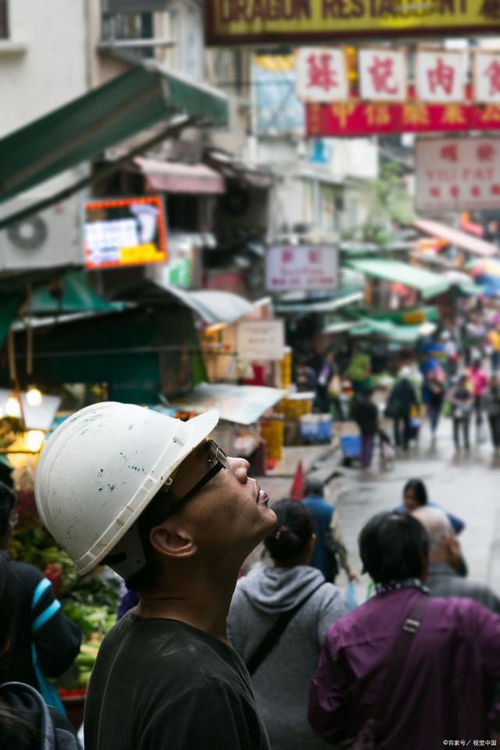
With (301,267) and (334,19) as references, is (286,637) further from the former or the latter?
(301,267)

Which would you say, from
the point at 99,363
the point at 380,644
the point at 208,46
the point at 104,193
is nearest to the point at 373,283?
the point at 104,193

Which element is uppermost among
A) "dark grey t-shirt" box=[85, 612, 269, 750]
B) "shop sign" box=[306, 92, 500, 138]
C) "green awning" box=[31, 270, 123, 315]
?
"shop sign" box=[306, 92, 500, 138]

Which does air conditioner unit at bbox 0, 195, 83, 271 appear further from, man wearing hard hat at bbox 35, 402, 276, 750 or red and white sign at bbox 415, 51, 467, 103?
man wearing hard hat at bbox 35, 402, 276, 750

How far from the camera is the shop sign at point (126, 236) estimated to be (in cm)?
1603

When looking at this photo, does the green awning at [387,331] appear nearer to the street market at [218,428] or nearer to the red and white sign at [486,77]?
the street market at [218,428]

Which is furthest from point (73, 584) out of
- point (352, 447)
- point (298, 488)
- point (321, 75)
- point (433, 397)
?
point (433, 397)

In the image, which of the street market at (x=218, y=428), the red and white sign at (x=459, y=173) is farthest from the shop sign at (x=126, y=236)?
the red and white sign at (x=459, y=173)

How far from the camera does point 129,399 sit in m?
10.1

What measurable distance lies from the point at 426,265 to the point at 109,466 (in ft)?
152

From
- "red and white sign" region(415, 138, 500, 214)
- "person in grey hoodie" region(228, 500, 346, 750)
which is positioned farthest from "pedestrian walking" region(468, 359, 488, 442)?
"person in grey hoodie" region(228, 500, 346, 750)

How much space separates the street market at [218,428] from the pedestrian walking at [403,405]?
0.05m

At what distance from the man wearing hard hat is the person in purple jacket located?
5.84 feet

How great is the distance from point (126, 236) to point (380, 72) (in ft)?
11.6

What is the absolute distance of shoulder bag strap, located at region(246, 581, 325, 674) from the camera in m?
4.89
